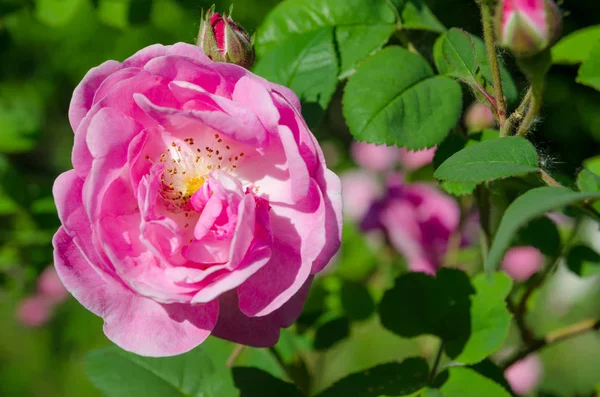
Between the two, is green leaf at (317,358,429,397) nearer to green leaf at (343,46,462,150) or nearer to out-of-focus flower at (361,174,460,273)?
green leaf at (343,46,462,150)

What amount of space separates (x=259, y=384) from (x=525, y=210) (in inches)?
19.2

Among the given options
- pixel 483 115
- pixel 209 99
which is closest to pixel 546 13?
pixel 209 99

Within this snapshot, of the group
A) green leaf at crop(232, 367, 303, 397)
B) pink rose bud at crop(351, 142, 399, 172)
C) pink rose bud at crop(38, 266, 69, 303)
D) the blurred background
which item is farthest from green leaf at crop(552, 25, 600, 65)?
pink rose bud at crop(38, 266, 69, 303)

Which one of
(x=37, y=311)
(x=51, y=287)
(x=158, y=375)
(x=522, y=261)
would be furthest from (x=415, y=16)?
(x=37, y=311)

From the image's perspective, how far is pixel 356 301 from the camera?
51.1 inches

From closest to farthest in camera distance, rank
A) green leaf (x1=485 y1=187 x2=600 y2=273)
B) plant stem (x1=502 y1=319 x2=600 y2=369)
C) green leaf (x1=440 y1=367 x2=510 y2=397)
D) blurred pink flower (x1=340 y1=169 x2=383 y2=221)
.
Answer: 1. green leaf (x1=485 y1=187 x2=600 y2=273)
2. green leaf (x1=440 y1=367 x2=510 y2=397)
3. plant stem (x1=502 y1=319 x2=600 y2=369)
4. blurred pink flower (x1=340 y1=169 x2=383 y2=221)

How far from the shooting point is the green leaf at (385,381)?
84cm

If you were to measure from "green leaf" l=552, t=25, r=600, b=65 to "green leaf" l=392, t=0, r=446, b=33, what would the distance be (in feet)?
0.76

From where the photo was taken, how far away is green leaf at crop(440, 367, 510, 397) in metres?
0.80

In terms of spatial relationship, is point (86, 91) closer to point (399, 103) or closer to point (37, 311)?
point (399, 103)

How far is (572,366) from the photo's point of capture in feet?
9.21

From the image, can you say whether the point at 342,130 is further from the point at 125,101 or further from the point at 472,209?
the point at 125,101

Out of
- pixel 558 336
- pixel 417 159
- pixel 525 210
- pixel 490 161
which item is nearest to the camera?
pixel 525 210

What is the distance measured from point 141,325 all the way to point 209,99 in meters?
0.26
